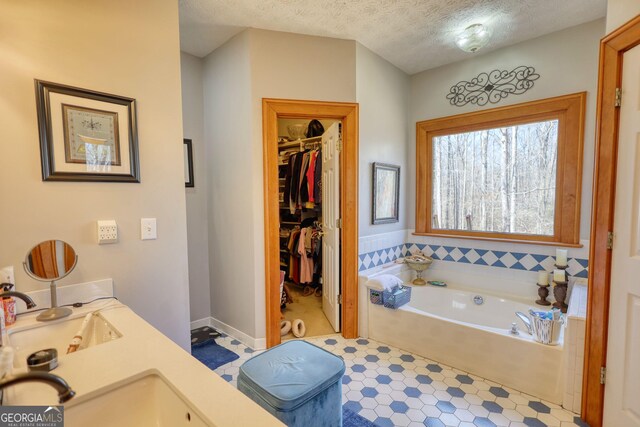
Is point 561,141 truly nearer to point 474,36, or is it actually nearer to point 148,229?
point 474,36

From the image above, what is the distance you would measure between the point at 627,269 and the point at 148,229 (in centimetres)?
243

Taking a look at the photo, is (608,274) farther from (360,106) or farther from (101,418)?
(101,418)

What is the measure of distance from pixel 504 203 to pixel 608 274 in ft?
4.53

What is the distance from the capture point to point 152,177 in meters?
1.64

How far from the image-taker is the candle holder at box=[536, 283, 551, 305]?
8.18 feet

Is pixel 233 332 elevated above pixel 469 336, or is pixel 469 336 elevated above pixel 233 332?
pixel 469 336

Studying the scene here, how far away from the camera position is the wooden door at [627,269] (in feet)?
4.58

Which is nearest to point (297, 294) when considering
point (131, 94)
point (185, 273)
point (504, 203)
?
point (185, 273)

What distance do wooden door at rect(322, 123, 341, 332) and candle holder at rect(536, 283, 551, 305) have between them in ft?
5.59

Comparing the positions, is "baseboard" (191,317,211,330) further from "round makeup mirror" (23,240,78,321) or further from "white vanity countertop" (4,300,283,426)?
"white vanity countertop" (4,300,283,426)

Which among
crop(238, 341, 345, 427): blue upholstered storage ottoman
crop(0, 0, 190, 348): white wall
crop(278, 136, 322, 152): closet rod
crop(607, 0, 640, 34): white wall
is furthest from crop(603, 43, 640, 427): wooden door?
crop(278, 136, 322, 152): closet rod

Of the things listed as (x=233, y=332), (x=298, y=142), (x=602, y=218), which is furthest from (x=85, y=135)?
(x=298, y=142)

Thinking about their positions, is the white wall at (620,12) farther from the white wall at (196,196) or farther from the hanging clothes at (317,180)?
the white wall at (196,196)

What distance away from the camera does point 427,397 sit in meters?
1.89
